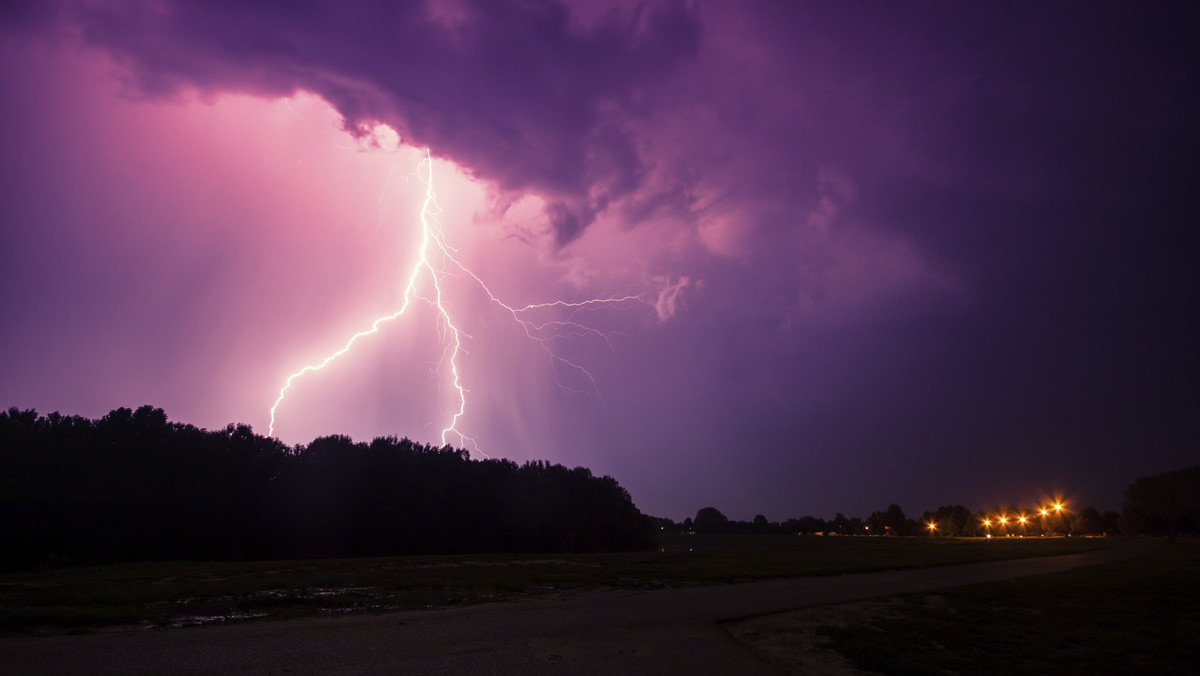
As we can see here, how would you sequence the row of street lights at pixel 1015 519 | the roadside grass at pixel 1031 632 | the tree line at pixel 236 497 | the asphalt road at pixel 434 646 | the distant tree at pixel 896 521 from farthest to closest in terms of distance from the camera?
the distant tree at pixel 896 521 → the row of street lights at pixel 1015 519 → the tree line at pixel 236 497 → the roadside grass at pixel 1031 632 → the asphalt road at pixel 434 646

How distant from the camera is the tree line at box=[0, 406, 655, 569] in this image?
40062 mm

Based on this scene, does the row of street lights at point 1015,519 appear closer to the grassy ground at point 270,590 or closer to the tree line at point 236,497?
the tree line at point 236,497

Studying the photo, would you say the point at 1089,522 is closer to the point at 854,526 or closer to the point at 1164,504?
the point at 1164,504

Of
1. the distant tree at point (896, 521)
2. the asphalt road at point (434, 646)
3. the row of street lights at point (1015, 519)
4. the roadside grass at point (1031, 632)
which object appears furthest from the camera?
the distant tree at point (896, 521)

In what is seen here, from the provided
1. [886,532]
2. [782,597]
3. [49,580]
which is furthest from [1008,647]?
[886,532]

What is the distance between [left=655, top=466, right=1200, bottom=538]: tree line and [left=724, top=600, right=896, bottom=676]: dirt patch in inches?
4675

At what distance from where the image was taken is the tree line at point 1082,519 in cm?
12100

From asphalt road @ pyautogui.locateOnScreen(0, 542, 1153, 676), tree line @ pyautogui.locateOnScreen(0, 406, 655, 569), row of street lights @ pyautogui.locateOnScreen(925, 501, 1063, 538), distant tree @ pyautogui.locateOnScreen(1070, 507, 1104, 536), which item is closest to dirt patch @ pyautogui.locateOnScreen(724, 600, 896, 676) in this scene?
asphalt road @ pyautogui.locateOnScreen(0, 542, 1153, 676)

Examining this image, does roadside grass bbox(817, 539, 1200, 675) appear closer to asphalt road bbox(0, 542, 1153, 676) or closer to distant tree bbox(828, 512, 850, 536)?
asphalt road bbox(0, 542, 1153, 676)

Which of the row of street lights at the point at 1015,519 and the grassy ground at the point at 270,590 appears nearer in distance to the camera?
the grassy ground at the point at 270,590

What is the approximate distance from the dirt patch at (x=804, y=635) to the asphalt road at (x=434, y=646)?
35 cm

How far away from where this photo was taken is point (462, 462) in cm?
6431

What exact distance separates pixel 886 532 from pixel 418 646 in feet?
562

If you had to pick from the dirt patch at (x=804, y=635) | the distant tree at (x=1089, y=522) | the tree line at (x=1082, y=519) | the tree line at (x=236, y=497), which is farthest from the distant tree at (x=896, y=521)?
the dirt patch at (x=804, y=635)
